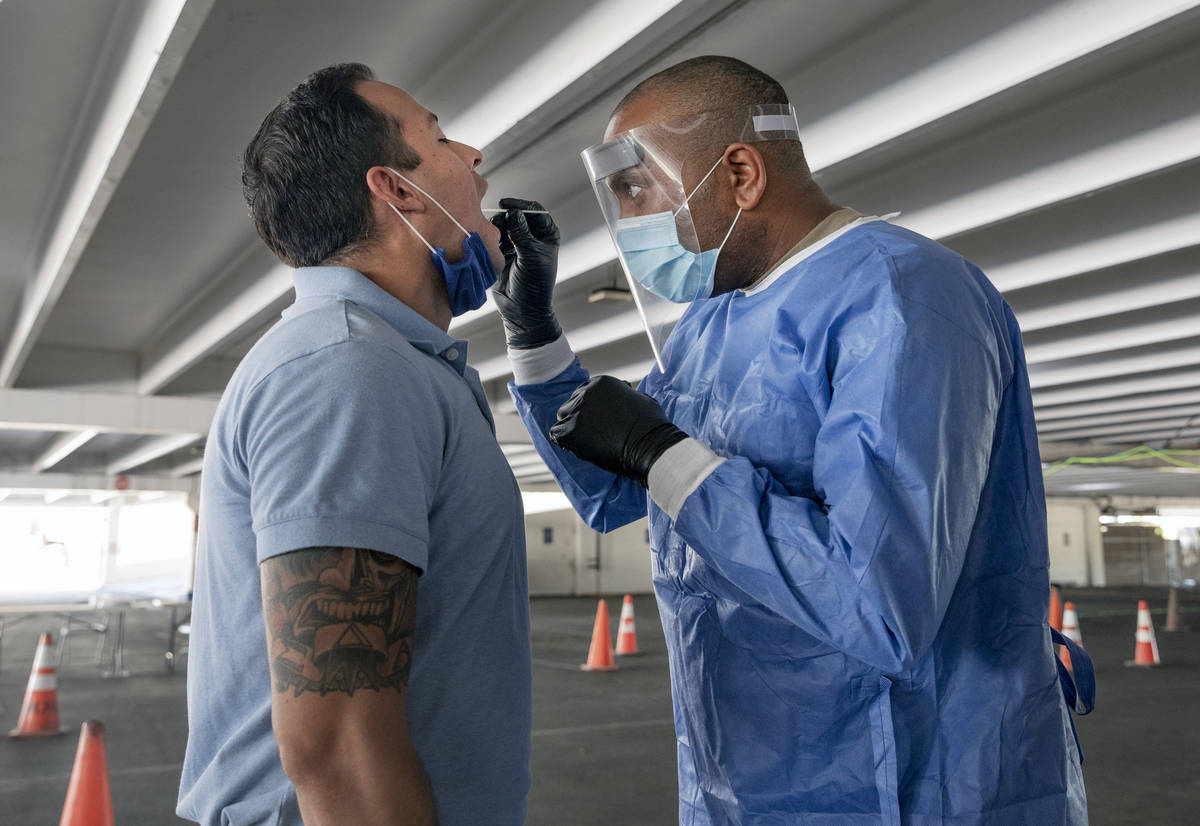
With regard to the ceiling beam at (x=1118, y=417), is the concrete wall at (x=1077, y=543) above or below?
below

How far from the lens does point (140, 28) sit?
3.92 m

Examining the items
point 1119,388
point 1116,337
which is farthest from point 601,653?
point 1119,388

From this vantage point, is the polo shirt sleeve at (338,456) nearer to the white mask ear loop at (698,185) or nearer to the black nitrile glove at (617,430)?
the black nitrile glove at (617,430)

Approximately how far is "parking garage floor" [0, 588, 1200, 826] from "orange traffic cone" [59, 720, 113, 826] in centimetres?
86

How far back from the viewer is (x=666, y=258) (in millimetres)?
2078

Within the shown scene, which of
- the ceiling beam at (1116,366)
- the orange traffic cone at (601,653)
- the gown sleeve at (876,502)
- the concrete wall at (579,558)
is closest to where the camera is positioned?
the gown sleeve at (876,502)

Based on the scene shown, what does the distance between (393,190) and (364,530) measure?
0.75 m

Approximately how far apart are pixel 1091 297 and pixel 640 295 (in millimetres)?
6685

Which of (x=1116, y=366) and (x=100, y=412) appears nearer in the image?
(x=1116, y=366)

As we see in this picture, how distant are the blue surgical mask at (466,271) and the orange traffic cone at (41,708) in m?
6.96

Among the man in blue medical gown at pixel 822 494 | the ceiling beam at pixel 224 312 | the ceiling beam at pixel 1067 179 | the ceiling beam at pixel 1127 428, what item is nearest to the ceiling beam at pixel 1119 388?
the ceiling beam at pixel 1127 428

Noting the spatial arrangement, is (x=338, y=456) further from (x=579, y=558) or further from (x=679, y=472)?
(x=579, y=558)

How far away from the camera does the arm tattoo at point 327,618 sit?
1142mm

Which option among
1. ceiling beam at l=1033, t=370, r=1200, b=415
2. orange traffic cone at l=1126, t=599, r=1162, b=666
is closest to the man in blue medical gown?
orange traffic cone at l=1126, t=599, r=1162, b=666
